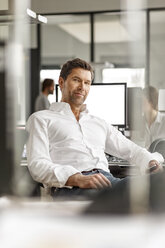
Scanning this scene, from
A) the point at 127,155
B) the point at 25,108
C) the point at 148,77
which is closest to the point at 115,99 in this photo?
the point at 127,155

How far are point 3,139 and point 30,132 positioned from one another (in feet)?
2.38

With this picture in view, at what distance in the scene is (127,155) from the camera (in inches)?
47.8

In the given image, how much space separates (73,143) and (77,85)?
0.15m

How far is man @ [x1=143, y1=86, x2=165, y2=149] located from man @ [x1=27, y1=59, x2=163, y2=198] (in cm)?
Answer: 16

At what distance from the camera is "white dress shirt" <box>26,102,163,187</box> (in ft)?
3.42

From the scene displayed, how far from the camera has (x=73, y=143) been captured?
115 cm

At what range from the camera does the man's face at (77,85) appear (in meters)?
1.15

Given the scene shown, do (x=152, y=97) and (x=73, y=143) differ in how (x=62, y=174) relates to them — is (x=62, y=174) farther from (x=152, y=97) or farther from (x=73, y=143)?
(x=152, y=97)

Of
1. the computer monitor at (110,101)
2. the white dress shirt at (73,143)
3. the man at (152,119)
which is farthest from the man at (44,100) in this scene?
the white dress shirt at (73,143)

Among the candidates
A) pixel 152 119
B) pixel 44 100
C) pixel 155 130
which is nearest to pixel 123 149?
pixel 155 130

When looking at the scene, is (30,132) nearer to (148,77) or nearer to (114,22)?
(148,77)

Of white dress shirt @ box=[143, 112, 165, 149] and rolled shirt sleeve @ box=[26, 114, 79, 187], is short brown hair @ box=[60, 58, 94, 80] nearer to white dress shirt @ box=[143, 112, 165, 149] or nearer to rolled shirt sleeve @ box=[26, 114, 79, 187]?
rolled shirt sleeve @ box=[26, 114, 79, 187]

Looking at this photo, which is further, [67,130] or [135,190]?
[67,130]

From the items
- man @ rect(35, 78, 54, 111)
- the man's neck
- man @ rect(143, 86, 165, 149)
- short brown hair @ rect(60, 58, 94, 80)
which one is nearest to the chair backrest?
man @ rect(143, 86, 165, 149)
